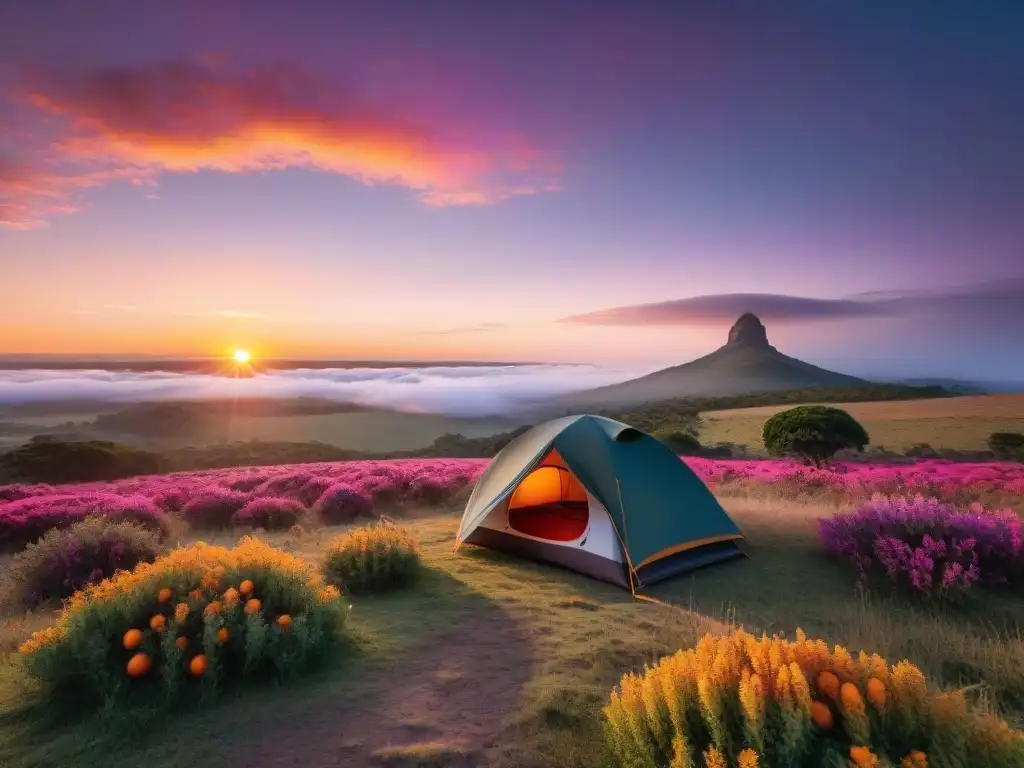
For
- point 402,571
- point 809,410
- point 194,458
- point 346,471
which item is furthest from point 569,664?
point 194,458

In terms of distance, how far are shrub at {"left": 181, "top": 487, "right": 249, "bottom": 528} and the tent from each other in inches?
251

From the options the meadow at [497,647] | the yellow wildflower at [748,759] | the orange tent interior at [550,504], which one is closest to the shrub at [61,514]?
the meadow at [497,647]

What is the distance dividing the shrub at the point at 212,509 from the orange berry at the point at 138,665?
8558 millimetres

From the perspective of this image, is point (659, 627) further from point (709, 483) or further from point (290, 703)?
point (709, 483)

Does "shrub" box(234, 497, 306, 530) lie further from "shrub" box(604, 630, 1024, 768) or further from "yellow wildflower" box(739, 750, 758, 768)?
"yellow wildflower" box(739, 750, 758, 768)

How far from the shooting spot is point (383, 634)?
6586 millimetres

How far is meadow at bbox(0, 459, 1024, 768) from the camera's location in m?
4.38

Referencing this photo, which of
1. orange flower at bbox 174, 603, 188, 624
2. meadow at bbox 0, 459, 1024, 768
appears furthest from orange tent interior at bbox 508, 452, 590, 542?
orange flower at bbox 174, 603, 188, 624

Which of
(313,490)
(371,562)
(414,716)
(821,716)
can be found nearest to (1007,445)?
(313,490)

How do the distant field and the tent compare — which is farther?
the distant field

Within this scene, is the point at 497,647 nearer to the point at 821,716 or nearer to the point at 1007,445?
the point at 821,716

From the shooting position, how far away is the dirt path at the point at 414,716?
13.8ft

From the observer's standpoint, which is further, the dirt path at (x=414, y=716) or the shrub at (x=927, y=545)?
the shrub at (x=927, y=545)

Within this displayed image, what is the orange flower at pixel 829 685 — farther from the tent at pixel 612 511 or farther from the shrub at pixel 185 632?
the tent at pixel 612 511
